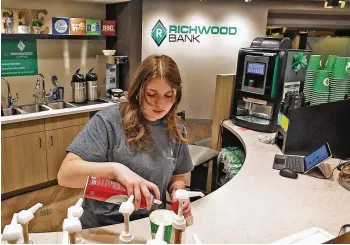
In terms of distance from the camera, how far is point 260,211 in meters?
1.59

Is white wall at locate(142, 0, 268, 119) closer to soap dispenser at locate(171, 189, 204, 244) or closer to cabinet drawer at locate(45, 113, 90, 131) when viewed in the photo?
cabinet drawer at locate(45, 113, 90, 131)

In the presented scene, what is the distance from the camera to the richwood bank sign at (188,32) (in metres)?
6.36

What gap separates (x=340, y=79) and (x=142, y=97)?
2077 mm

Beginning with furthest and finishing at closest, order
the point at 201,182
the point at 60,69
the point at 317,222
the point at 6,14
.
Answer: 1. the point at 60,69
2. the point at 6,14
3. the point at 201,182
4. the point at 317,222

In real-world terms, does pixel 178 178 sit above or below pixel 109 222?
above

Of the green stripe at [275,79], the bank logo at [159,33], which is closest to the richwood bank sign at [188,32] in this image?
the bank logo at [159,33]

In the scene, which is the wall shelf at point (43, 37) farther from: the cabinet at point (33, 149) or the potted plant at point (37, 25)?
Result: the cabinet at point (33, 149)

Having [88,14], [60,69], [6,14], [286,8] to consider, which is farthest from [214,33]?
[6,14]

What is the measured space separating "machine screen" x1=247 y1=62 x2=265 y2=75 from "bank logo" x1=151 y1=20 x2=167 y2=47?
12.0 feet

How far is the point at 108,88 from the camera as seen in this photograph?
477 cm

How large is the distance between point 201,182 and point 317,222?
5.40 ft

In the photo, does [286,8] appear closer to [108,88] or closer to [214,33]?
[214,33]

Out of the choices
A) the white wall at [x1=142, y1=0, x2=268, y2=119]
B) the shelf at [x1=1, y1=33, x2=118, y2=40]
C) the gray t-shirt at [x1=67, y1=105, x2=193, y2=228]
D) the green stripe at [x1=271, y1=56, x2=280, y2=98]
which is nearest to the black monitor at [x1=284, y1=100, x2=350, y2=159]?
the green stripe at [x1=271, y1=56, x2=280, y2=98]

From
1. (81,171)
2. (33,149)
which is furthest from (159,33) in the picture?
(81,171)
